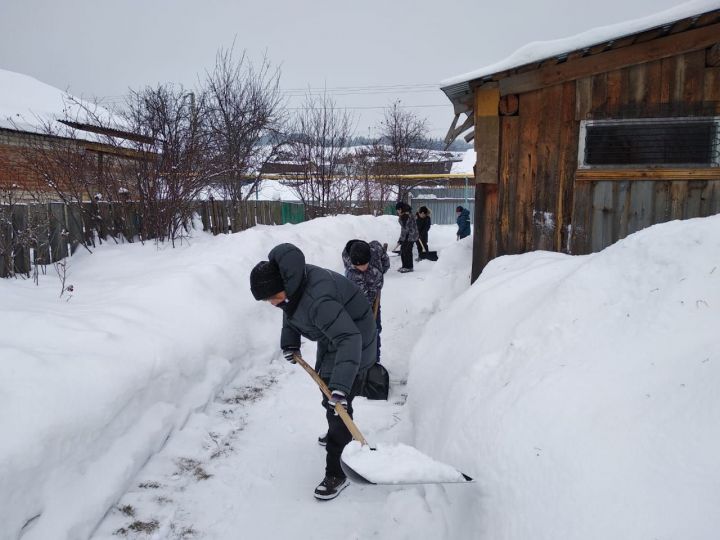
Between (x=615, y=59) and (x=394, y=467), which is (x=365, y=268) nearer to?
(x=394, y=467)

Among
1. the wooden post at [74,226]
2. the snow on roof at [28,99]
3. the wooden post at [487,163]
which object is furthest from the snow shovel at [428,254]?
the snow on roof at [28,99]

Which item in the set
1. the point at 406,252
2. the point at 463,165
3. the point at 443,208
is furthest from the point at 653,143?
the point at 463,165

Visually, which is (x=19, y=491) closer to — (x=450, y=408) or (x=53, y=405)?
(x=53, y=405)

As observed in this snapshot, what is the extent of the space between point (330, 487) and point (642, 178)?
4283 mm

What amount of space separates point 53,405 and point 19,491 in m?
0.49

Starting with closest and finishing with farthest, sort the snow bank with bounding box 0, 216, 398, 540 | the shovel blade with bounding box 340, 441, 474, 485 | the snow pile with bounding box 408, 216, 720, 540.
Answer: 1. the snow pile with bounding box 408, 216, 720, 540
2. the shovel blade with bounding box 340, 441, 474, 485
3. the snow bank with bounding box 0, 216, 398, 540

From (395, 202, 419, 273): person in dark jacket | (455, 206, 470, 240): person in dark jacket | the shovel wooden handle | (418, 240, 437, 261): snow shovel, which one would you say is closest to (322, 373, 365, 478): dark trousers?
the shovel wooden handle

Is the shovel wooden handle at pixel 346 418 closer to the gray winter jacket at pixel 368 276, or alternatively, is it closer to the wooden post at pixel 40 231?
the gray winter jacket at pixel 368 276

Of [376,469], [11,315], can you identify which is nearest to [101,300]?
[11,315]

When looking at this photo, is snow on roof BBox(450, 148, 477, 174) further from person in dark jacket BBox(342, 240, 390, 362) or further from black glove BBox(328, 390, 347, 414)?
black glove BBox(328, 390, 347, 414)

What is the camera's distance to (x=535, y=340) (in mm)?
2418

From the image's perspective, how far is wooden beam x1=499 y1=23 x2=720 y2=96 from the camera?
4.39m

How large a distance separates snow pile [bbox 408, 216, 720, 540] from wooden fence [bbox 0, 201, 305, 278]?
17.1ft

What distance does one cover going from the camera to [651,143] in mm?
4719
